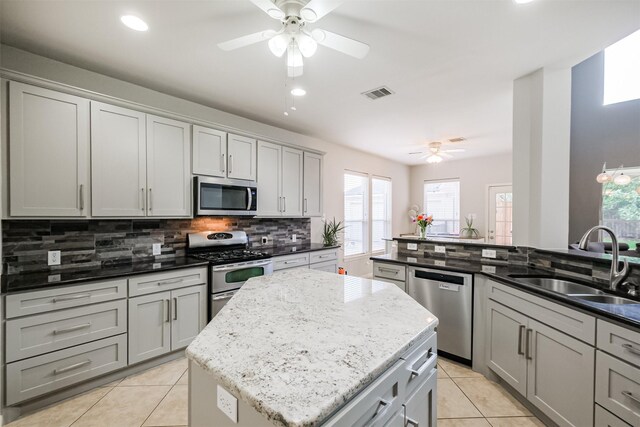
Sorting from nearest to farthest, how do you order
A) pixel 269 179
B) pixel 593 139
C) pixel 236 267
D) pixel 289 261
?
1. pixel 236 267
2. pixel 289 261
3. pixel 269 179
4. pixel 593 139

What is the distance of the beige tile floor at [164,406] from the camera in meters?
1.84

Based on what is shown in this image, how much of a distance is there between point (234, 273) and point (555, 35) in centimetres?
340

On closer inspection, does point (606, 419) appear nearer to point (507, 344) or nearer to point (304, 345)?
point (507, 344)

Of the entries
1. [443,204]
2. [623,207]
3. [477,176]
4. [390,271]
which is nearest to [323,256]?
[390,271]

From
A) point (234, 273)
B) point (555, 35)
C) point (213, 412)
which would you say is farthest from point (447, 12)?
point (234, 273)

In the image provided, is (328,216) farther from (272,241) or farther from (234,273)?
(234,273)

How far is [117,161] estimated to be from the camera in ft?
7.97

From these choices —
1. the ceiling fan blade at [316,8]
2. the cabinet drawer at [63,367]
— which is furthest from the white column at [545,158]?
the cabinet drawer at [63,367]

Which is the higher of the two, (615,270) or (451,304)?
(615,270)

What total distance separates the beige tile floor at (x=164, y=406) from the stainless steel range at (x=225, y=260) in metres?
0.73

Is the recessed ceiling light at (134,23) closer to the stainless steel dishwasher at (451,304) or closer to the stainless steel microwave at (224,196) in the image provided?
the stainless steel microwave at (224,196)

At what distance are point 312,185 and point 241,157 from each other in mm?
1280

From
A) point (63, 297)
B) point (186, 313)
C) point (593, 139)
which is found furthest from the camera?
point (593, 139)

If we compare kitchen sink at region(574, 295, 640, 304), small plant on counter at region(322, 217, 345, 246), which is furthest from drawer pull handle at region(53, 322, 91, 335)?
kitchen sink at region(574, 295, 640, 304)
